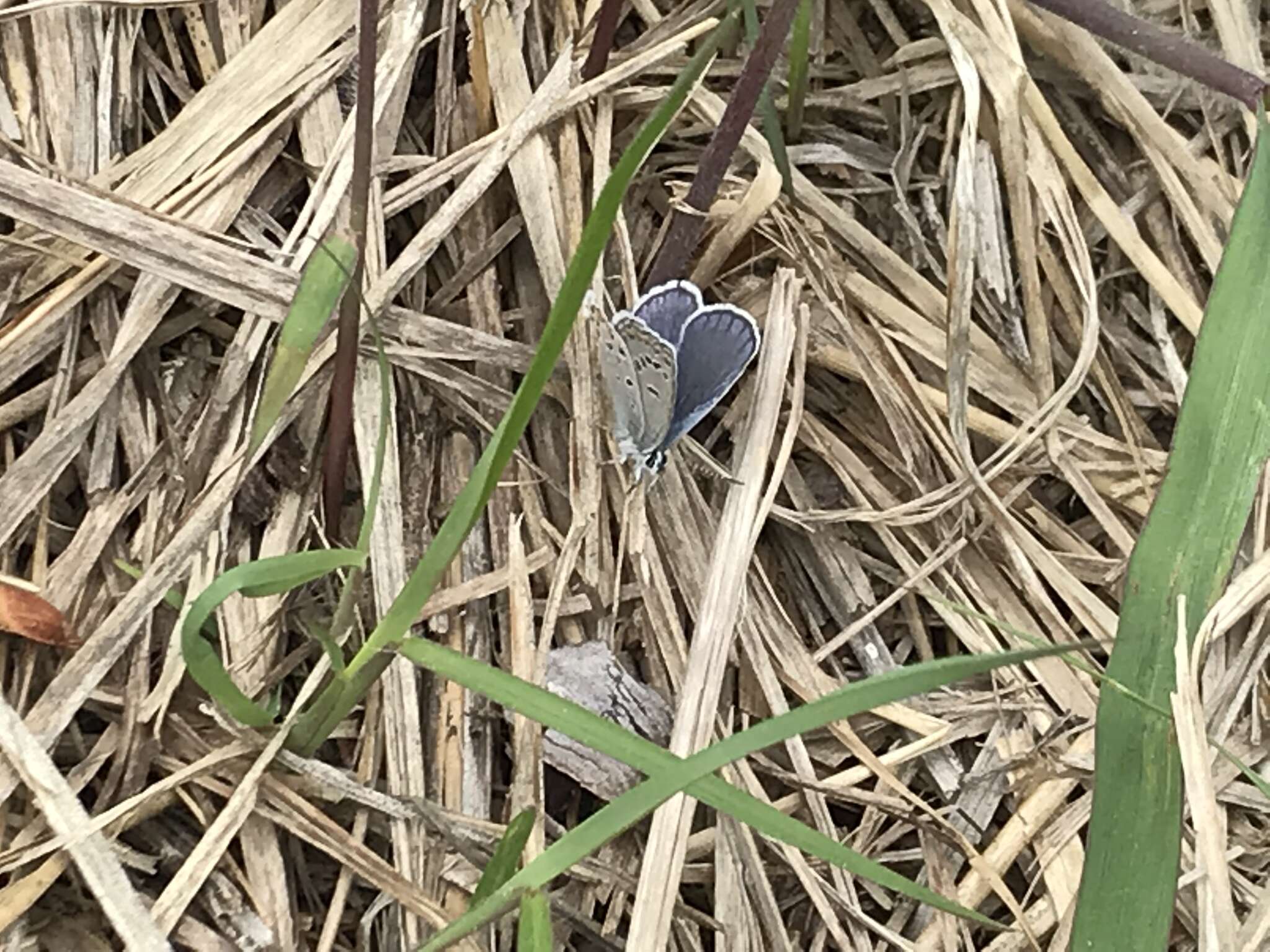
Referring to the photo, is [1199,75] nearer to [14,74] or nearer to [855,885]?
[855,885]

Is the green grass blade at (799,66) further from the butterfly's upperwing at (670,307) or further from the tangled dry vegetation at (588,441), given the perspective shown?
the butterfly's upperwing at (670,307)

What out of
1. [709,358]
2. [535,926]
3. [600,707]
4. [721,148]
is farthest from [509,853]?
[721,148]

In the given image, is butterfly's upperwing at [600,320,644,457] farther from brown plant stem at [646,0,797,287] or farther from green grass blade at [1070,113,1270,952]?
green grass blade at [1070,113,1270,952]

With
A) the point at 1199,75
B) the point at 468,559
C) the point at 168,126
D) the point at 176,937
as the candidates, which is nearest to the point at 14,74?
the point at 168,126

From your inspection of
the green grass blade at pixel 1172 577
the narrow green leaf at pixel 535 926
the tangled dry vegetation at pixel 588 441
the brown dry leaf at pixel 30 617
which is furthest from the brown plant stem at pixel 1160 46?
the brown dry leaf at pixel 30 617

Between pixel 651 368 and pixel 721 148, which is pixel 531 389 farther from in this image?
pixel 721 148

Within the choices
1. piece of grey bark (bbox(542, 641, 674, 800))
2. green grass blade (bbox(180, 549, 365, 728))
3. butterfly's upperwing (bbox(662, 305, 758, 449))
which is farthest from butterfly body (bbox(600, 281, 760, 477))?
green grass blade (bbox(180, 549, 365, 728))
